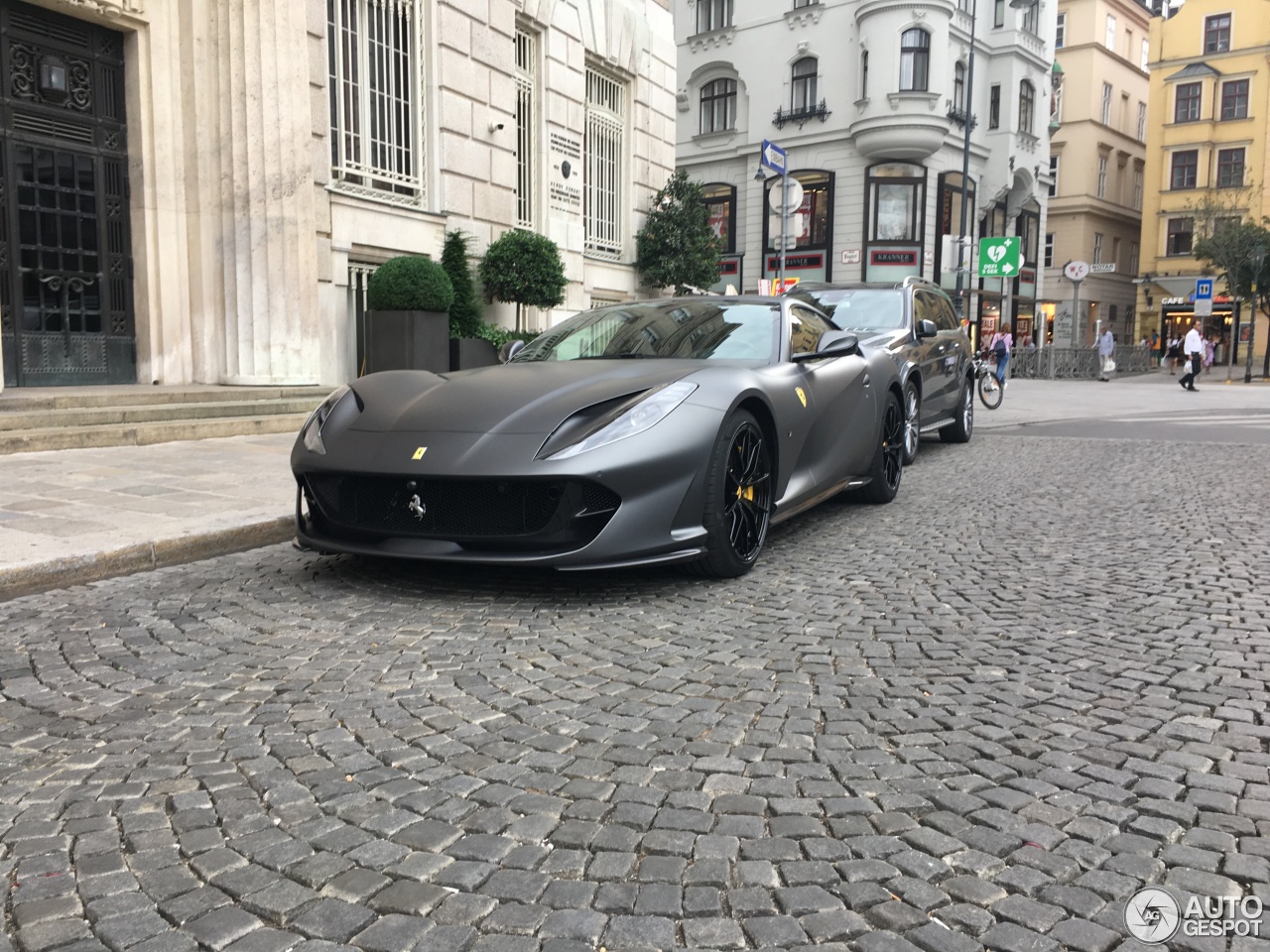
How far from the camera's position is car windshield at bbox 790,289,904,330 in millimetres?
9023

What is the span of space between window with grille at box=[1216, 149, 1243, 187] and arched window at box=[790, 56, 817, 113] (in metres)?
23.7

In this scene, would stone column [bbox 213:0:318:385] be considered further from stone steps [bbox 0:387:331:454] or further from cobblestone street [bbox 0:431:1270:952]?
cobblestone street [bbox 0:431:1270:952]

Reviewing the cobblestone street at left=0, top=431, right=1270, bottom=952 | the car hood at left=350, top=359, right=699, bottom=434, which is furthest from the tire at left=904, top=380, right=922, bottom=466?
the car hood at left=350, top=359, right=699, bottom=434

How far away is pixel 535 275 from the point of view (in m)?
14.0

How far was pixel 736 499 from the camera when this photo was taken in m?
4.70

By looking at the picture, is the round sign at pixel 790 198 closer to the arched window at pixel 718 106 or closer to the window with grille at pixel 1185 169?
the arched window at pixel 718 106

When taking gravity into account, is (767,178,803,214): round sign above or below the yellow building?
below

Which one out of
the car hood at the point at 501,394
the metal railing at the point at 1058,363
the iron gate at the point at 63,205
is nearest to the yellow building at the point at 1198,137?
the metal railing at the point at 1058,363

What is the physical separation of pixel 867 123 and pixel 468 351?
92.1 feet

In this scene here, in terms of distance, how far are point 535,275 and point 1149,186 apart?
161 ft

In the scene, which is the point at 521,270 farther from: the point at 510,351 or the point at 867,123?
the point at 867,123

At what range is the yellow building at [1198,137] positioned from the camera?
4941 cm

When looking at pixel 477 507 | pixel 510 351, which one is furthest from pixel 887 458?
pixel 477 507

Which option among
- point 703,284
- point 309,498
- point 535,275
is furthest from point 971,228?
point 309,498
